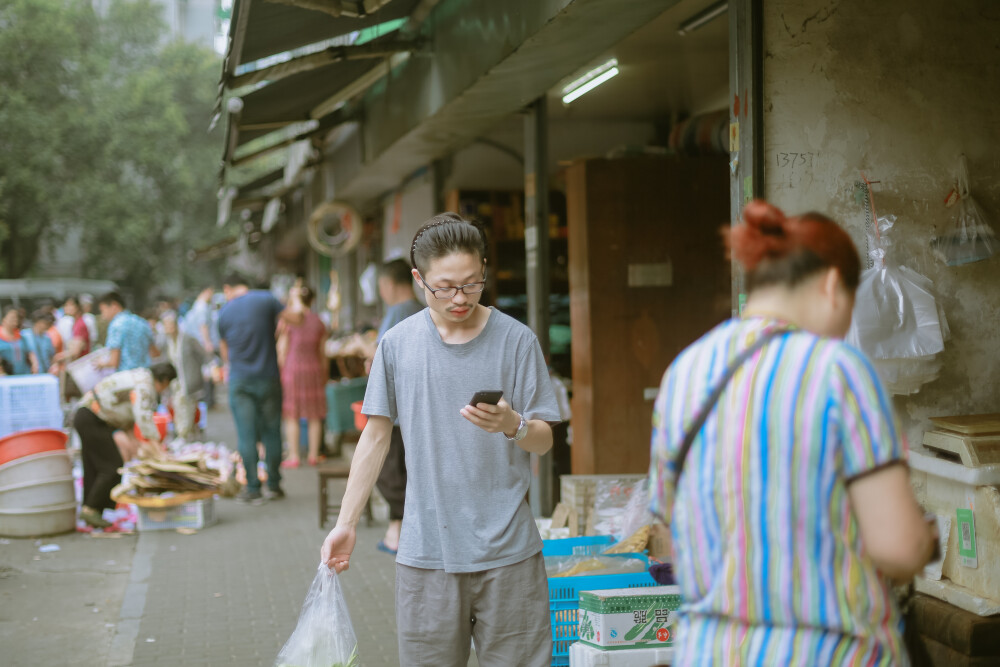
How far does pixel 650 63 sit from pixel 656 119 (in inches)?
83.4

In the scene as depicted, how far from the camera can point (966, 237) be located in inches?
167

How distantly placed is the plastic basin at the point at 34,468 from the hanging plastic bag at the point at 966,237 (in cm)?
722

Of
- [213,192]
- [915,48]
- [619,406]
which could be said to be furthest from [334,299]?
[213,192]

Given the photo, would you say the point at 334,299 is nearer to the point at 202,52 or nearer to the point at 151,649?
the point at 151,649

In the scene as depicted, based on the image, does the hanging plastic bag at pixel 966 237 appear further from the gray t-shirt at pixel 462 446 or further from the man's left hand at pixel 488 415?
the man's left hand at pixel 488 415

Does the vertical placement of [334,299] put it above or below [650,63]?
below

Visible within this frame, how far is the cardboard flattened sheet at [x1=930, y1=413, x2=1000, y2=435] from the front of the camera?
3951 millimetres

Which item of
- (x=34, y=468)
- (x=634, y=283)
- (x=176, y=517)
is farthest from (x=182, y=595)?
(x=634, y=283)

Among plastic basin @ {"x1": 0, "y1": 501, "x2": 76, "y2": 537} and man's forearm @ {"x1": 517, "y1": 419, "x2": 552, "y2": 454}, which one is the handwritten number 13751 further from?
plastic basin @ {"x1": 0, "y1": 501, "x2": 76, "y2": 537}

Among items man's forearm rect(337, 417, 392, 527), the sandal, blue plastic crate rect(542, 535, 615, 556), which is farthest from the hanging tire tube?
man's forearm rect(337, 417, 392, 527)

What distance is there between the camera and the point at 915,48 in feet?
14.3

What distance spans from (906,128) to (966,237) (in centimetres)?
53

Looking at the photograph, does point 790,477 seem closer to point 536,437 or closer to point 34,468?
point 536,437

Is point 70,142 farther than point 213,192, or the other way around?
point 213,192
